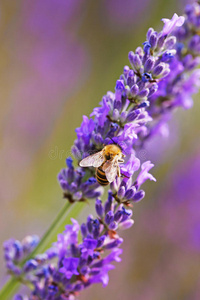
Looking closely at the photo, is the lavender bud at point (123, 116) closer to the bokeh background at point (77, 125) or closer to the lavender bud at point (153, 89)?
the lavender bud at point (153, 89)

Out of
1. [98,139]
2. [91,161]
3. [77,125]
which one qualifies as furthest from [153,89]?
[77,125]

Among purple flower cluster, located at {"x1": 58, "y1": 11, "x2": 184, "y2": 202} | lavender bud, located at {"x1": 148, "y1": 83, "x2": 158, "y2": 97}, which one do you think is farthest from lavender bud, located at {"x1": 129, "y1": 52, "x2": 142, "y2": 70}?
lavender bud, located at {"x1": 148, "y1": 83, "x2": 158, "y2": 97}

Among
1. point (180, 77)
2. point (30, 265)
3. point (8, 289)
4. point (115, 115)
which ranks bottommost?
point (8, 289)

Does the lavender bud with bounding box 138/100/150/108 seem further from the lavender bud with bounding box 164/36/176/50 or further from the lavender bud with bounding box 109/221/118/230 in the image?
the lavender bud with bounding box 109/221/118/230

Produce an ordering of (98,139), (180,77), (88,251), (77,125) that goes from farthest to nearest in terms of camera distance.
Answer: (77,125) → (180,77) → (98,139) → (88,251)

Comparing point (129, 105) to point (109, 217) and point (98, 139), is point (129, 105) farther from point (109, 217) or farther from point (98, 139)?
point (109, 217)

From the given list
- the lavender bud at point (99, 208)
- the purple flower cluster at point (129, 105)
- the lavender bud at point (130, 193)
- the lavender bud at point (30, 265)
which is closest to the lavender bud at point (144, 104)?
the purple flower cluster at point (129, 105)

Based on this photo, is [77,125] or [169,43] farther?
[77,125]
